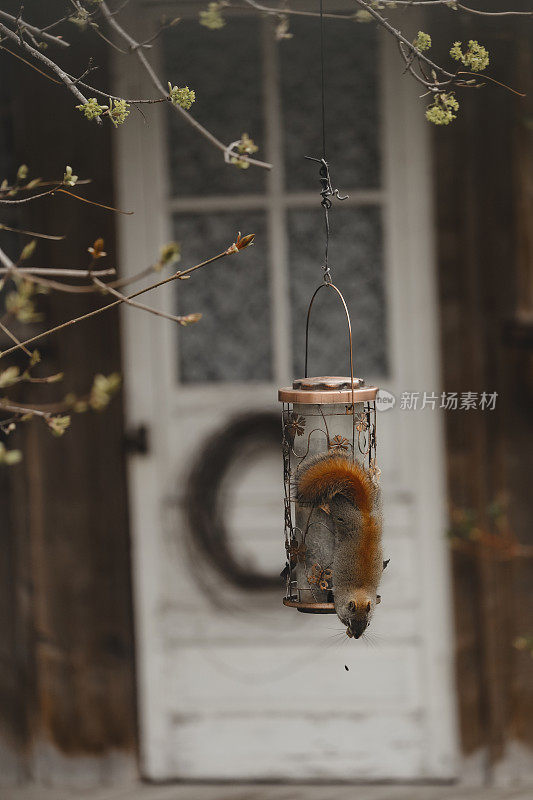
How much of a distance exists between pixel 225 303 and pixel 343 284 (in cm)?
41

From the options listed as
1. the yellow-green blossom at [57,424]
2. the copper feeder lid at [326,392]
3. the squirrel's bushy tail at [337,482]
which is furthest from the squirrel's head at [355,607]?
the yellow-green blossom at [57,424]

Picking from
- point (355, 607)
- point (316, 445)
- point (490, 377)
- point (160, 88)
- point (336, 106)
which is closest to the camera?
point (160, 88)

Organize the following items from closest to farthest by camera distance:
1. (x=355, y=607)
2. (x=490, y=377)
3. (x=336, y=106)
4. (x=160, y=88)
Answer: (x=160, y=88), (x=355, y=607), (x=490, y=377), (x=336, y=106)

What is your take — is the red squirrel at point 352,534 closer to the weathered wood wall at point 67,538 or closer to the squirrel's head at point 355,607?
the squirrel's head at point 355,607

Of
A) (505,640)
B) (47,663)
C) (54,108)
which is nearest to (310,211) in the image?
(54,108)

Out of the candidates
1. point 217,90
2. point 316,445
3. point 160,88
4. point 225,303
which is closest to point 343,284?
point 225,303

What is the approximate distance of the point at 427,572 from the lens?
327cm

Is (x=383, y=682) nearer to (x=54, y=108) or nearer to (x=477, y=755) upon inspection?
(x=477, y=755)

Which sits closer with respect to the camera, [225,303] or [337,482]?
[337,482]

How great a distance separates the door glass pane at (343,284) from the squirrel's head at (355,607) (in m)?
1.74

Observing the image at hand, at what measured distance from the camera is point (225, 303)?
132 inches

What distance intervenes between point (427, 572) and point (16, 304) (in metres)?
2.32

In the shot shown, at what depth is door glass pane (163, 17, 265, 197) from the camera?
10.6 feet

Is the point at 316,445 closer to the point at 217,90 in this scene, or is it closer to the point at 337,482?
the point at 337,482
